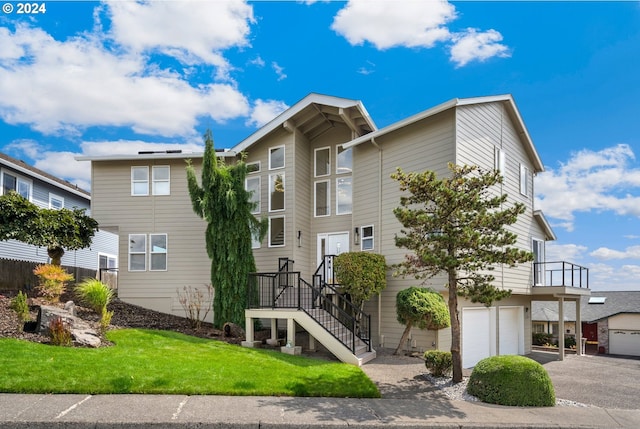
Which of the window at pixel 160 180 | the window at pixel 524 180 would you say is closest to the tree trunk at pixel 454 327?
the window at pixel 524 180

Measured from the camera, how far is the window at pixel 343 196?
1841 centimetres

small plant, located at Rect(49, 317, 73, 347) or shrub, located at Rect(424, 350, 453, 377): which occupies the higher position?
small plant, located at Rect(49, 317, 73, 347)

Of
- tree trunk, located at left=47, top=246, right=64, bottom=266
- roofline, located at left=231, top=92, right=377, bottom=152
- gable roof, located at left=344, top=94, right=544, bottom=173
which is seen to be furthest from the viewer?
tree trunk, located at left=47, top=246, right=64, bottom=266

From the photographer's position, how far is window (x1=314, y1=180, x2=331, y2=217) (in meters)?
19.0

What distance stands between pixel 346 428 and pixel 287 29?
39.9 ft

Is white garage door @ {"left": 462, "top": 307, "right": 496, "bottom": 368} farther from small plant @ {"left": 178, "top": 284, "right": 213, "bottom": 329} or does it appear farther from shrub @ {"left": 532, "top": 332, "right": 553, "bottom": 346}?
shrub @ {"left": 532, "top": 332, "right": 553, "bottom": 346}

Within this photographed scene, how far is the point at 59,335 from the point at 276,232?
9.14 metres

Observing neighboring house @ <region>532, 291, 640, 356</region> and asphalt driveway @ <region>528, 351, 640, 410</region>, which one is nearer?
asphalt driveway @ <region>528, 351, 640, 410</region>

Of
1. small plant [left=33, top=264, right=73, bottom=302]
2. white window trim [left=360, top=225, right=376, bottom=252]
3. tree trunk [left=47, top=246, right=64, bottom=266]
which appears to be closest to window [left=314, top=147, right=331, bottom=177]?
white window trim [left=360, top=225, right=376, bottom=252]

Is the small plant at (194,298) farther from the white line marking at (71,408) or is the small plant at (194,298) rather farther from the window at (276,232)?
the white line marking at (71,408)

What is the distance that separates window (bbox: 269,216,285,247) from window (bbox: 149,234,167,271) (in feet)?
14.8

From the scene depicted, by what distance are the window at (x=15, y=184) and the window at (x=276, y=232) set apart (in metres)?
12.0

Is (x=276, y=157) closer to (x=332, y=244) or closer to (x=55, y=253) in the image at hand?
(x=332, y=244)

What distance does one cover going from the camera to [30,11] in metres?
14.0
